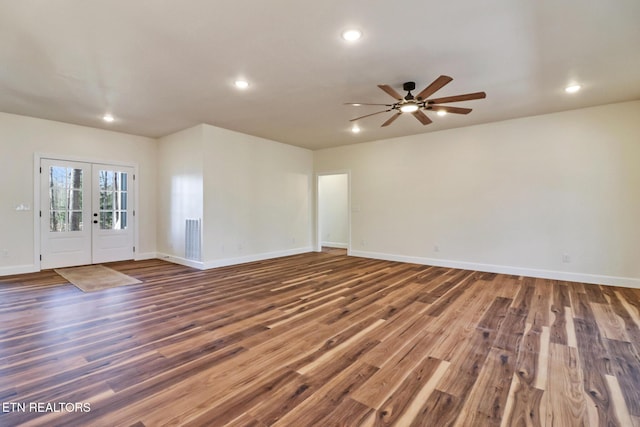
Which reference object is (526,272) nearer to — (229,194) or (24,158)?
(229,194)

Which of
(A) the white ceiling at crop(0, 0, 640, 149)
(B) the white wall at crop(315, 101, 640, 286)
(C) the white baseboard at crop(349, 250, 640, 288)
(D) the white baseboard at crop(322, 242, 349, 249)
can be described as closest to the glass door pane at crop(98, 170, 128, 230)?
(A) the white ceiling at crop(0, 0, 640, 149)

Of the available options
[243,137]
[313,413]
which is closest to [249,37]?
[313,413]

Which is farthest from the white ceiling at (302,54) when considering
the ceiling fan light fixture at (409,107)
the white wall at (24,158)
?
the white wall at (24,158)

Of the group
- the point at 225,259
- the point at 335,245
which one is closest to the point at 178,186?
the point at 225,259

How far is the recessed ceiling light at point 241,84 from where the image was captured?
3.71m

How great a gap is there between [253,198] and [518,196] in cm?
514

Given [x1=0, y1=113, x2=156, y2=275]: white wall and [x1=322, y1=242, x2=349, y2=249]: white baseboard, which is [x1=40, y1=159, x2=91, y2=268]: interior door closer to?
[x1=0, y1=113, x2=156, y2=275]: white wall

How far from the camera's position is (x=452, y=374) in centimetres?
215

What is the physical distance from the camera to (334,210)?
9312 mm

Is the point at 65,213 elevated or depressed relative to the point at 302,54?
depressed

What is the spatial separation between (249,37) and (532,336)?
12.6ft

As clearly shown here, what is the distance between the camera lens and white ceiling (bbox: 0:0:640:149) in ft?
7.89

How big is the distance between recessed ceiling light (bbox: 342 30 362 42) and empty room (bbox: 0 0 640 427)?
18 mm

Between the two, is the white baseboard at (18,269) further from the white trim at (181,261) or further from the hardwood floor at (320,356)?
the white trim at (181,261)
